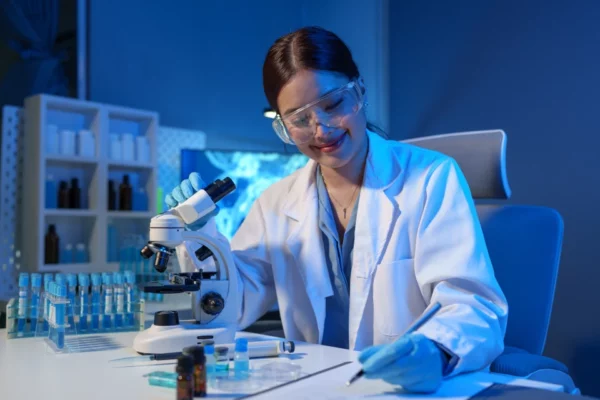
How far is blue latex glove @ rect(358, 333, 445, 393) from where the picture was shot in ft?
2.53

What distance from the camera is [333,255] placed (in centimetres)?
139

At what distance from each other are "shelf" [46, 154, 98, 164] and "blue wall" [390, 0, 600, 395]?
185cm

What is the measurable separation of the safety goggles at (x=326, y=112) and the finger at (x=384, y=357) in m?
0.66

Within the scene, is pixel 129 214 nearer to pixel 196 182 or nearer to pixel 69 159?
pixel 69 159

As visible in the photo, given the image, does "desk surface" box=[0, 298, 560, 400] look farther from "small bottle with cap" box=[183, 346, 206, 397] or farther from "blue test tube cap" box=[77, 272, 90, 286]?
"blue test tube cap" box=[77, 272, 90, 286]

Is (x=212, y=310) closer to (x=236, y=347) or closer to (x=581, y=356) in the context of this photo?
(x=236, y=347)

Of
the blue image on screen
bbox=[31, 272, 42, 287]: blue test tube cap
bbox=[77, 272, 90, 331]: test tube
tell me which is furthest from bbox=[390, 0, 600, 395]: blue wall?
bbox=[31, 272, 42, 287]: blue test tube cap

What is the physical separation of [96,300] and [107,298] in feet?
0.08

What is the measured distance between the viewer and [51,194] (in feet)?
8.41

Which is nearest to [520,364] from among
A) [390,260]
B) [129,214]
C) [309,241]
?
[390,260]

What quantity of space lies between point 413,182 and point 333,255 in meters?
0.28

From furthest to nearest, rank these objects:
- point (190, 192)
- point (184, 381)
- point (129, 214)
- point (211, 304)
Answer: point (129, 214), point (190, 192), point (211, 304), point (184, 381)

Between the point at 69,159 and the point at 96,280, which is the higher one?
the point at 69,159

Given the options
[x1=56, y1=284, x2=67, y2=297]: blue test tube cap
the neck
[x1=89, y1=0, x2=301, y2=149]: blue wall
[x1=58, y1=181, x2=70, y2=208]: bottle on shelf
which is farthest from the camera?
[x1=89, y1=0, x2=301, y2=149]: blue wall
